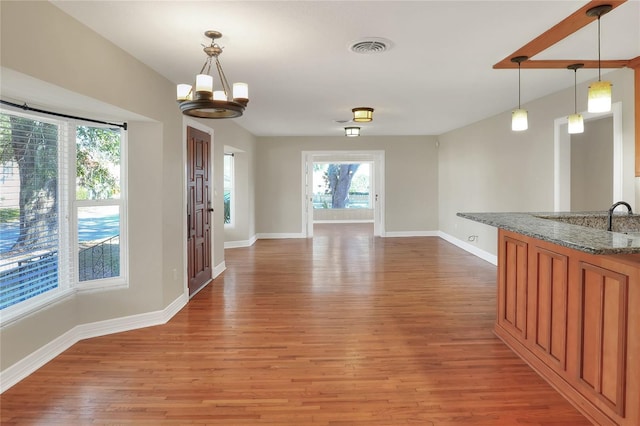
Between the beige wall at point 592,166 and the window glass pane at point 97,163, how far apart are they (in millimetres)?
5619

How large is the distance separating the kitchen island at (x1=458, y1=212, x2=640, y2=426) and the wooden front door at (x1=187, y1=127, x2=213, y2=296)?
321cm

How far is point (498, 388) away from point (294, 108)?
172 inches

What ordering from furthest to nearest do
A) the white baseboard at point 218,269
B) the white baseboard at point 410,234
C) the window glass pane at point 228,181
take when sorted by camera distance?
1. the white baseboard at point 410,234
2. the window glass pane at point 228,181
3. the white baseboard at point 218,269

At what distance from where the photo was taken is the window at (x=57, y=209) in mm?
2824

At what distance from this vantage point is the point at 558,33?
9.20ft

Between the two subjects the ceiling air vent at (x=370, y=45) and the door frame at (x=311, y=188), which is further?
the door frame at (x=311, y=188)

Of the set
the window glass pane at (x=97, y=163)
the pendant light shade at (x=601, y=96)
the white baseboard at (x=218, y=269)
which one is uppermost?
the pendant light shade at (x=601, y=96)

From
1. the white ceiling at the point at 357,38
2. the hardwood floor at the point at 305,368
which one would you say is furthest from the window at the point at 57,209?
the white ceiling at the point at 357,38

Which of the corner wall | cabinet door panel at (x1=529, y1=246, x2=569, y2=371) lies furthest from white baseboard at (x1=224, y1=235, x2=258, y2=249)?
cabinet door panel at (x1=529, y1=246, x2=569, y2=371)

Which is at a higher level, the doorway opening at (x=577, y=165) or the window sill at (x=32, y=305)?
the doorway opening at (x=577, y=165)

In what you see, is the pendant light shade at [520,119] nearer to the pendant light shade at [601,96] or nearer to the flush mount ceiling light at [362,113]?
the pendant light shade at [601,96]

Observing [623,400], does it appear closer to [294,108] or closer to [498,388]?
[498,388]

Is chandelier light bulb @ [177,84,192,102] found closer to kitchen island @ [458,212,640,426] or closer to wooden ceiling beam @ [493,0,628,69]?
kitchen island @ [458,212,640,426]

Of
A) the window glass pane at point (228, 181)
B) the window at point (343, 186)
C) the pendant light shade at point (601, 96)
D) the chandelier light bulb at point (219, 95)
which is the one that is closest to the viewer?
the pendant light shade at point (601, 96)
